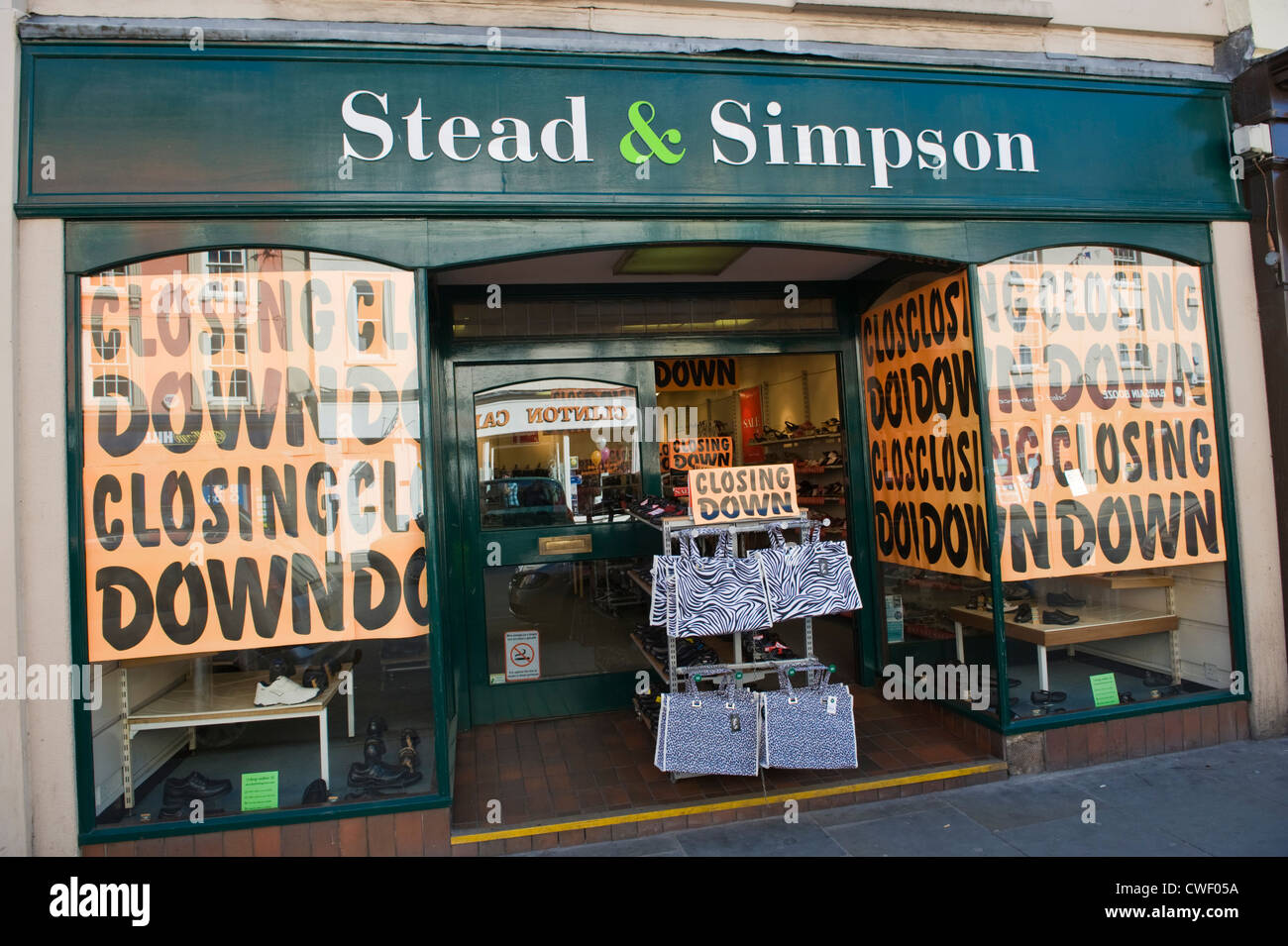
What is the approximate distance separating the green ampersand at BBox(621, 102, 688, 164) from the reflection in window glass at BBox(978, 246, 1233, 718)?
7.03ft

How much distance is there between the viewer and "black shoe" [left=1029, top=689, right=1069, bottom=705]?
15.8 ft

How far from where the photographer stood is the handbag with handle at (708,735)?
4.19m

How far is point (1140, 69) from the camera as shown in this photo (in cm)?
498

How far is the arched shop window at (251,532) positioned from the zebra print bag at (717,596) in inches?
55.3

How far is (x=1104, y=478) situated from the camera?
4.92 meters

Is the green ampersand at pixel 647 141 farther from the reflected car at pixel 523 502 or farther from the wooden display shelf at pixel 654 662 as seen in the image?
the wooden display shelf at pixel 654 662

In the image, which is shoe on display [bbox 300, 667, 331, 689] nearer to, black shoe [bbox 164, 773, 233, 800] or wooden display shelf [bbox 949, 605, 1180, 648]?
black shoe [bbox 164, 773, 233, 800]

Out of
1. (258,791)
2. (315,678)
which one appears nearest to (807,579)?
(315,678)

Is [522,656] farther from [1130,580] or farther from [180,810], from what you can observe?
[1130,580]

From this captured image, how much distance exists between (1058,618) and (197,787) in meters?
5.23

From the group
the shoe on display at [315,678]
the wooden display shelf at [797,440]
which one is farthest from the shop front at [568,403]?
the wooden display shelf at [797,440]

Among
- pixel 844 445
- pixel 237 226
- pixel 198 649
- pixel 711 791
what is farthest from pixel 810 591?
pixel 237 226

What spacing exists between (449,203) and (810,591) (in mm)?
2958

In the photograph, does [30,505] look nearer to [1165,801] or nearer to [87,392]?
[87,392]
